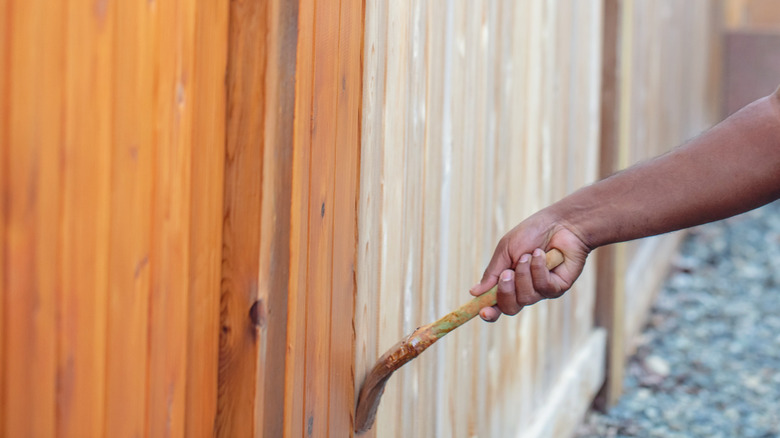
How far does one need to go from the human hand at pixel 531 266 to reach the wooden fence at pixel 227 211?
219 mm

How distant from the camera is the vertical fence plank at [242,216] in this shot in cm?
141

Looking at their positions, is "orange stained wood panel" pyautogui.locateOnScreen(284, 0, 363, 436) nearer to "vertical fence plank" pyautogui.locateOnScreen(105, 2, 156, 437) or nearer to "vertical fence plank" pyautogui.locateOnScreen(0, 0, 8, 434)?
"vertical fence plank" pyautogui.locateOnScreen(105, 2, 156, 437)

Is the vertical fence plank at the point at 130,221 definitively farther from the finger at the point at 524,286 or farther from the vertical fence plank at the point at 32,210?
the finger at the point at 524,286

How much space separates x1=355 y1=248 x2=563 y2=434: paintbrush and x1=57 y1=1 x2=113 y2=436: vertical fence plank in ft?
2.02

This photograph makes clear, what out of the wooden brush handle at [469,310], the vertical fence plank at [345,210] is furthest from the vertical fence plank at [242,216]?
the wooden brush handle at [469,310]

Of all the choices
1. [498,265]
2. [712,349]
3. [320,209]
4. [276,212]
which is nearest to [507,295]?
[498,265]

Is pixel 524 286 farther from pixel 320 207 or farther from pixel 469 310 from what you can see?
pixel 320 207

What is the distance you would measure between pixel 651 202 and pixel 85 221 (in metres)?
1.06

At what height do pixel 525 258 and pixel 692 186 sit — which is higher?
pixel 692 186

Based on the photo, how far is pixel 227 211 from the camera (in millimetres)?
1438

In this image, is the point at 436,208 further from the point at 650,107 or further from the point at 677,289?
the point at 677,289

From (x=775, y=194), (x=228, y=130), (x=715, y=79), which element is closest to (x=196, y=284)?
(x=228, y=130)

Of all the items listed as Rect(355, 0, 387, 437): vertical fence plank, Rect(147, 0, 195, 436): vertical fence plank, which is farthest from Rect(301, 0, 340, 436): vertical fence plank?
Rect(147, 0, 195, 436): vertical fence plank

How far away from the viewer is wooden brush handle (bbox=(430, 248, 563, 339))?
179 cm
